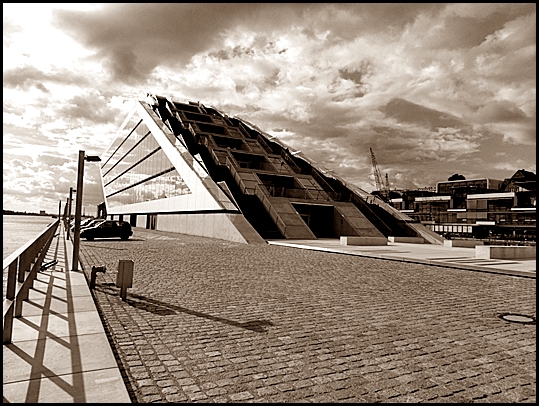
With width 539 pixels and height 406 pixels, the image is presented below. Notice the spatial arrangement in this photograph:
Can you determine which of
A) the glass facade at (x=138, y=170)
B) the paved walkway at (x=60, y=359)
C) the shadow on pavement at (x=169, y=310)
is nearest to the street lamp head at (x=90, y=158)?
the shadow on pavement at (x=169, y=310)

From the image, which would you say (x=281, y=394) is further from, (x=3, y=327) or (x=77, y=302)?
(x=77, y=302)

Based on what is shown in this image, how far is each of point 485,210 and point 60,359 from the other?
236 feet

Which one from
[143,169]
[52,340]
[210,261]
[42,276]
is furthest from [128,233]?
[143,169]

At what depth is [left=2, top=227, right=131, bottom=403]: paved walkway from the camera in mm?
3551

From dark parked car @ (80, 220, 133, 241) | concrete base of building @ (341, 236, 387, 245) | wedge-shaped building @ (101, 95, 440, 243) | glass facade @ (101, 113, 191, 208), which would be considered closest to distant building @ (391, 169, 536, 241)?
wedge-shaped building @ (101, 95, 440, 243)

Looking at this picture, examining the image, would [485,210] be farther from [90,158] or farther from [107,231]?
[90,158]

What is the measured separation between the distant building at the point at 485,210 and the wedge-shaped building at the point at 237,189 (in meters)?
18.5

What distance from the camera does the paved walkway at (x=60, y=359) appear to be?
3.55m

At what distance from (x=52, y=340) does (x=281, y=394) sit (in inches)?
123

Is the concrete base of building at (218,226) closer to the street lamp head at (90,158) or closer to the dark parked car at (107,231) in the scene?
the dark parked car at (107,231)

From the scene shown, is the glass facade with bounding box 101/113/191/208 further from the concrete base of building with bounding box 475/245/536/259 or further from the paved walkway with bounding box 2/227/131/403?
the paved walkway with bounding box 2/227/131/403

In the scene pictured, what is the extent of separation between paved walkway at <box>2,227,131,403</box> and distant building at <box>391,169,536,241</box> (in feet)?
153

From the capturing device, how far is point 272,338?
541 centimetres

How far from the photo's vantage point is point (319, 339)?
5.40 meters
